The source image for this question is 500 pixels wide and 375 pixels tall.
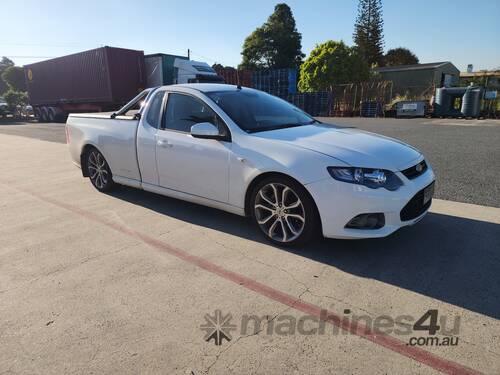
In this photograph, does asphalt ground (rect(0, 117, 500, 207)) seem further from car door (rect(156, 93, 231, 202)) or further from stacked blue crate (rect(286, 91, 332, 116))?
stacked blue crate (rect(286, 91, 332, 116))

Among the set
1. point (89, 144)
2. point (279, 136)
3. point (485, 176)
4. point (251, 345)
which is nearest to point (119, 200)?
point (89, 144)

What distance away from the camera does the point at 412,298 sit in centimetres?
272

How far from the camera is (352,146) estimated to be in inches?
136

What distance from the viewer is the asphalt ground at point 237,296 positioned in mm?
2150

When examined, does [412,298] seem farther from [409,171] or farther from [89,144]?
[89,144]

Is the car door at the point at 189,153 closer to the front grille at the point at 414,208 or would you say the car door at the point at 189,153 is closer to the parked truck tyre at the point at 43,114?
the front grille at the point at 414,208

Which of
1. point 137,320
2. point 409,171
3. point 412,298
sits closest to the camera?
point 137,320

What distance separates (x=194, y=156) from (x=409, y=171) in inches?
86.8

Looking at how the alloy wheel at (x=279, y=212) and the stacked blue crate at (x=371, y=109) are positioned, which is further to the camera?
the stacked blue crate at (x=371, y=109)

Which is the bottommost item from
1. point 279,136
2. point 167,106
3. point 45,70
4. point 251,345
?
point 251,345

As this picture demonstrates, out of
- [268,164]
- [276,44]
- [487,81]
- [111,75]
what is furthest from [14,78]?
[268,164]

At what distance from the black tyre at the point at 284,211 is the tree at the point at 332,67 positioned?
36.1 m

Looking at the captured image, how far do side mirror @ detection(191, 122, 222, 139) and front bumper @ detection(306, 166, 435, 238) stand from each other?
45.9 inches

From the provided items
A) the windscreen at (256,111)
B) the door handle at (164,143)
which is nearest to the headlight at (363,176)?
the windscreen at (256,111)
